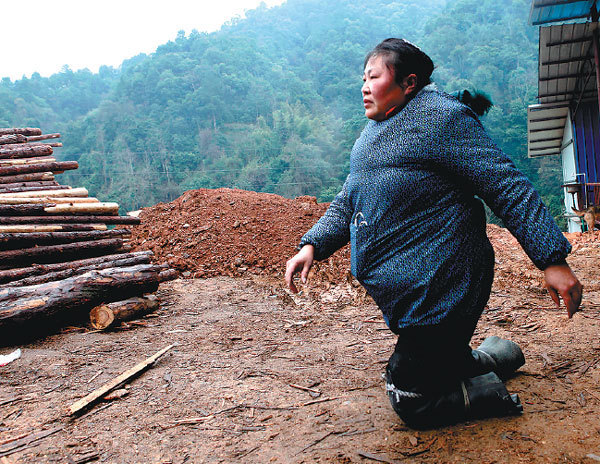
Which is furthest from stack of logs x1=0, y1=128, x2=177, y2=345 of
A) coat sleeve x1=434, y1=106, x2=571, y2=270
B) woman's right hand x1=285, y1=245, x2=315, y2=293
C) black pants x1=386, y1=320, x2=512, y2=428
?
coat sleeve x1=434, y1=106, x2=571, y2=270

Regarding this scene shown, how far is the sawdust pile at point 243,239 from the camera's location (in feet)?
20.6

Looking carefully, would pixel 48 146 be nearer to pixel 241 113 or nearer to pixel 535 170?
pixel 535 170

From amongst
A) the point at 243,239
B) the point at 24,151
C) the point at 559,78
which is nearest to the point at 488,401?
the point at 243,239

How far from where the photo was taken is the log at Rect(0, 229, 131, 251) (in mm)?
4945

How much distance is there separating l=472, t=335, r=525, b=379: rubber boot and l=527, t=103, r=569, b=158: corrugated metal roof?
12.2m

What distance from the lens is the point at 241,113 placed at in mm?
55875

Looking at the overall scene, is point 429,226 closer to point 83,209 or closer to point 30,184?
point 83,209

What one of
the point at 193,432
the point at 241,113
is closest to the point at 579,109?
the point at 193,432

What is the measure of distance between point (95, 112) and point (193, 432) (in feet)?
187

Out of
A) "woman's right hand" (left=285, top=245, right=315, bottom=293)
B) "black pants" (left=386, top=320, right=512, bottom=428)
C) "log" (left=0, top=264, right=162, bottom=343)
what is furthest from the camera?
"log" (left=0, top=264, right=162, bottom=343)

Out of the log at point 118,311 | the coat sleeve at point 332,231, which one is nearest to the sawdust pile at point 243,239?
the log at point 118,311

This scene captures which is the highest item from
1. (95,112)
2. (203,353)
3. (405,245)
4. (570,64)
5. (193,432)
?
(95,112)

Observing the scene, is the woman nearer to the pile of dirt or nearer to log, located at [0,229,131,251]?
the pile of dirt

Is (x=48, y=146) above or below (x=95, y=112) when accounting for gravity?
below
